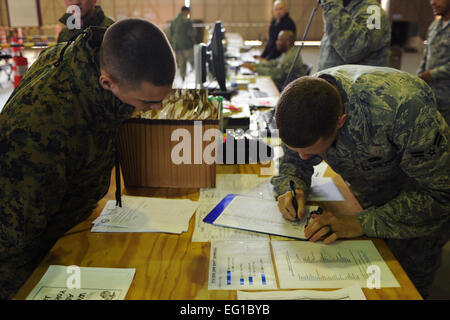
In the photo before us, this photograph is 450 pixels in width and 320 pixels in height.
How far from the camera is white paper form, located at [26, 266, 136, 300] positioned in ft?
3.00

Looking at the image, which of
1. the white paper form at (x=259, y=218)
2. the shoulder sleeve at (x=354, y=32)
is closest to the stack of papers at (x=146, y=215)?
the white paper form at (x=259, y=218)

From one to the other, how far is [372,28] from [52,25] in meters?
10.7

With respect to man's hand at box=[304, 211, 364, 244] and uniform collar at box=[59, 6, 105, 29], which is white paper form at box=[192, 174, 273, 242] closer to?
man's hand at box=[304, 211, 364, 244]

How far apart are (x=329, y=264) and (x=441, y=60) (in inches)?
97.2

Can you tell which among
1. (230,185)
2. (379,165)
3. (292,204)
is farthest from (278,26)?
(292,204)

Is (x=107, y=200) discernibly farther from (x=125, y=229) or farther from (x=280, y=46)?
(x=280, y=46)

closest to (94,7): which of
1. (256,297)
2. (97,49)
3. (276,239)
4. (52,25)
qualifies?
(97,49)

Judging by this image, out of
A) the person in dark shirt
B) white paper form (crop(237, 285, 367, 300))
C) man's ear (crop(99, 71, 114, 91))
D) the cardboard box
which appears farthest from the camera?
the person in dark shirt

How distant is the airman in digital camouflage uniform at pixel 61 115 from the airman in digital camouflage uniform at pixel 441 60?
2.38 m

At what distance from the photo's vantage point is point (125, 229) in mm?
1212

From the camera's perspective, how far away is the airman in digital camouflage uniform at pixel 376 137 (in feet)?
3.65

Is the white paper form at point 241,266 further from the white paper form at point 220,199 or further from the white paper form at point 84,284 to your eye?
the white paper form at point 84,284

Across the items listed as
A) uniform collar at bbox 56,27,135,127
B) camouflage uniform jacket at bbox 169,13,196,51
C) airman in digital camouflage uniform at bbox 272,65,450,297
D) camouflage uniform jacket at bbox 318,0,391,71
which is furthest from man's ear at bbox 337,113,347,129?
camouflage uniform jacket at bbox 169,13,196,51

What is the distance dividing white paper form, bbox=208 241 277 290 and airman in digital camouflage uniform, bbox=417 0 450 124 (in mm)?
2279
